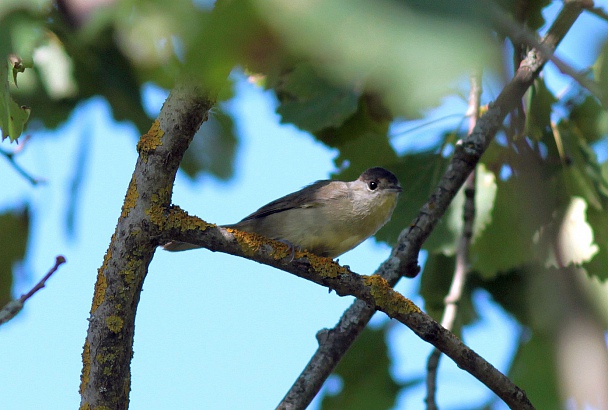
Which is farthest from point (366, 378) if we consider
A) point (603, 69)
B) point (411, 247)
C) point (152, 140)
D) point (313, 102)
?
point (603, 69)

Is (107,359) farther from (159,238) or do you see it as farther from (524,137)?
(524,137)

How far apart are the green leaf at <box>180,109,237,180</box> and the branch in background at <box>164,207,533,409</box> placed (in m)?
2.54

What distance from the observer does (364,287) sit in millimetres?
3729

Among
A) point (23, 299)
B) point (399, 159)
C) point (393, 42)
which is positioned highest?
point (399, 159)

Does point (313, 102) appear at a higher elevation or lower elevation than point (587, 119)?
lower

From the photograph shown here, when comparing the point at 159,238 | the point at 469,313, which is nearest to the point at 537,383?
the point at 469,313

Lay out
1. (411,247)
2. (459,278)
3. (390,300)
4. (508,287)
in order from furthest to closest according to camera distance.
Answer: (508,287) → (459,278) → (411,247) → (390,300)

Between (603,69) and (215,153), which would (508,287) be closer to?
(215,153)

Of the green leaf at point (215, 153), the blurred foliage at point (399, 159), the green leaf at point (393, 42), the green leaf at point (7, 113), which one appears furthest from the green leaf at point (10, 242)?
the green leaf at point (393, 42)

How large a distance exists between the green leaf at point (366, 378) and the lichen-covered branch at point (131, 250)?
11.4 ft

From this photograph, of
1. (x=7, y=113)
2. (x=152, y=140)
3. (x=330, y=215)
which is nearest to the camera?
(x=7, y=113)

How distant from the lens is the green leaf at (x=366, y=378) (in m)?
6.39

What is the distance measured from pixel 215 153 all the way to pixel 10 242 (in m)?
1.88

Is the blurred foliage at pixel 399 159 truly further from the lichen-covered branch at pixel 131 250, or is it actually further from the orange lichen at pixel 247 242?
the orange lichen at pixel 247 242
